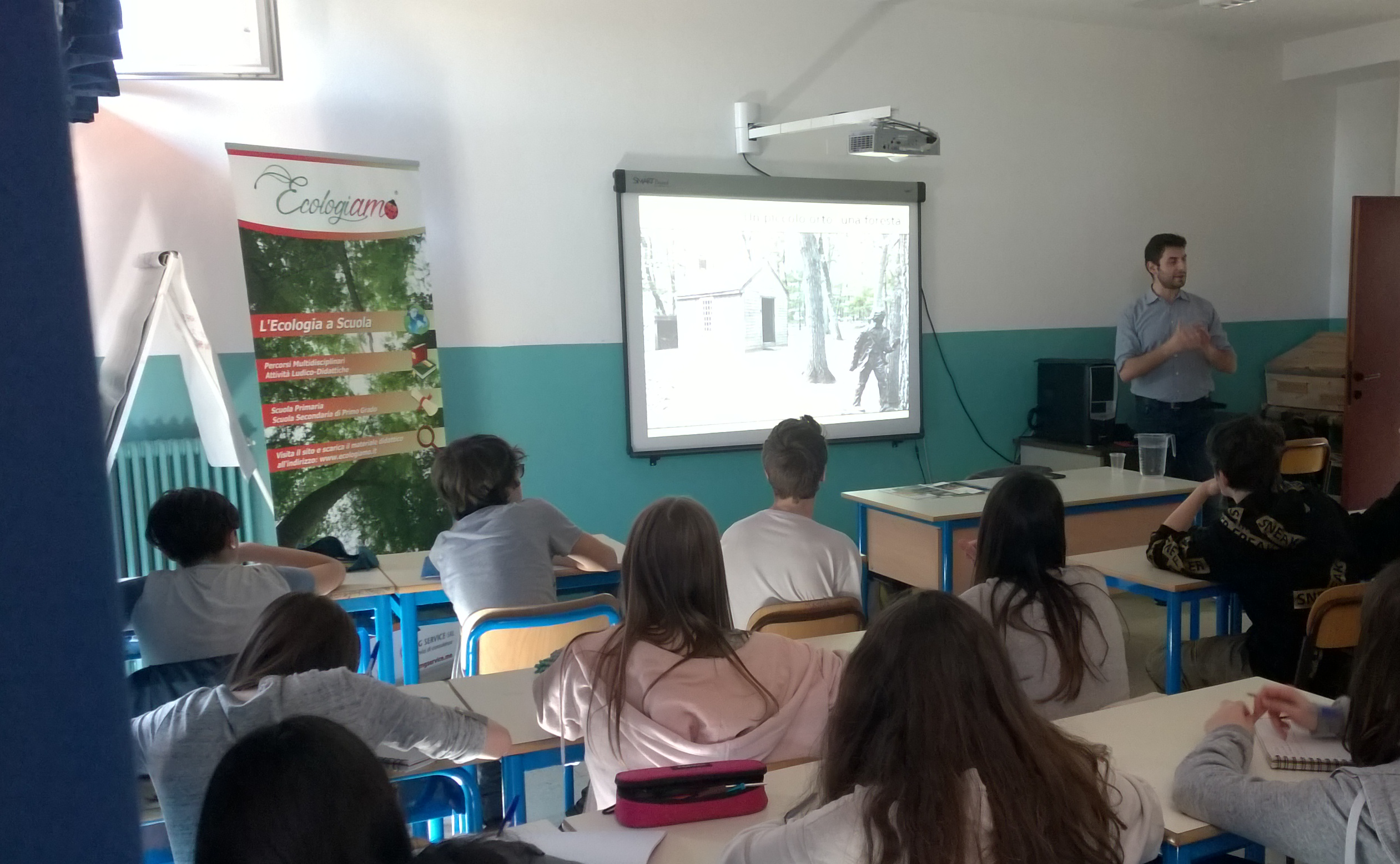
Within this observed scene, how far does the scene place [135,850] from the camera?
395 mm

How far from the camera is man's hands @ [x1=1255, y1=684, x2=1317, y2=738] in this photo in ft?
5.69

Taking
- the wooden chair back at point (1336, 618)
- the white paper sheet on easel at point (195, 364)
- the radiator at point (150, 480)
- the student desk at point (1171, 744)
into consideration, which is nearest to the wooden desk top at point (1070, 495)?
the wooden chair back at point (1336, 618)

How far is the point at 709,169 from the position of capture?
16.8 ft

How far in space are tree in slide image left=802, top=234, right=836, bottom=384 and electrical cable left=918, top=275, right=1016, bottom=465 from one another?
0.59 meters

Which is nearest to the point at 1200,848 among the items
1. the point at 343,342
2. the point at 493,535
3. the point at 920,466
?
the point at 493,535

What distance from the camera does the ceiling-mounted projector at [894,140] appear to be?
426cm

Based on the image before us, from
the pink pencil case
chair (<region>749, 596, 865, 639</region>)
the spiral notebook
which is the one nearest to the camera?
the pink pencil case

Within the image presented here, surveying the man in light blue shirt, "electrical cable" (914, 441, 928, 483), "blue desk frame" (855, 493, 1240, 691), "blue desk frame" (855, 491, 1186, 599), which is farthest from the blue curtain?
the man in light blue shirt

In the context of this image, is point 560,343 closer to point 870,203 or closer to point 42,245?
point 870,203

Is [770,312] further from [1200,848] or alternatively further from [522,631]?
[1200,848]

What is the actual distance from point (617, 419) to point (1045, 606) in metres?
3.20

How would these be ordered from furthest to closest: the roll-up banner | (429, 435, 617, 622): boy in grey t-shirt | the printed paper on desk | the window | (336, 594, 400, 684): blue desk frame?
the roll-up banner, the window, (336, 594, 400, 684): blue desk frame, (429, 435, 617, 622): boy in grey t-shirt, the printed paper on desk

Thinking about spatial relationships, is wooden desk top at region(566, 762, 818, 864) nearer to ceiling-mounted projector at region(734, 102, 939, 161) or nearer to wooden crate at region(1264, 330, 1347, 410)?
ceiling-mounted projector at region(734, 102, 939, 161)

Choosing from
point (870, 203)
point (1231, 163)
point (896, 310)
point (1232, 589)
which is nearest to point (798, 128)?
point (870, 203)
